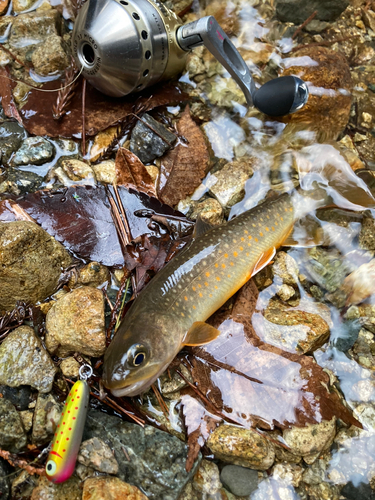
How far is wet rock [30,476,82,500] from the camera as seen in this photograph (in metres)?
2.38

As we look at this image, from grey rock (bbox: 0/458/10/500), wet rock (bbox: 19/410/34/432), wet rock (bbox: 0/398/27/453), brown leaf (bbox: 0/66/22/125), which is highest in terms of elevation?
brown leaf (bbox: 0/66/22/125)

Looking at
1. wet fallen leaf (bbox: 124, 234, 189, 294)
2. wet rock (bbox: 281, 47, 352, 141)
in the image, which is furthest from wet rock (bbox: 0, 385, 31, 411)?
wet rock (bbox: 281, 47, 352, 141)

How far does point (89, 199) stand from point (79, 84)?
1.41 m

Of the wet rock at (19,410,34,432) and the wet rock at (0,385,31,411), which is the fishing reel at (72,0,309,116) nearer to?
the wet rock at (0,385,31,411)

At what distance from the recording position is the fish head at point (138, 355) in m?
2.49

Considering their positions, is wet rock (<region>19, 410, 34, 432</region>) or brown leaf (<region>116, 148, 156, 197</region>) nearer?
wet rock (<region>19, 410, 34, 432</region>)

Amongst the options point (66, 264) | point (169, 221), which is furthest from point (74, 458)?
point (169, 221)

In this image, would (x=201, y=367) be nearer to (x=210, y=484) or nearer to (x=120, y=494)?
(x=210, y=484)

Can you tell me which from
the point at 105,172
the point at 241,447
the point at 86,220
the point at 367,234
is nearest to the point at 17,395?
the point at 86,220

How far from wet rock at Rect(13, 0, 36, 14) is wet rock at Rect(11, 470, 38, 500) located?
192 inches

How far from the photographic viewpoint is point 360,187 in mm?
3637

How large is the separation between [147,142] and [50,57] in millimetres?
1496

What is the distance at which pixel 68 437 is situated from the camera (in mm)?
2320

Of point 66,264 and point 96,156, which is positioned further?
point 96,156
